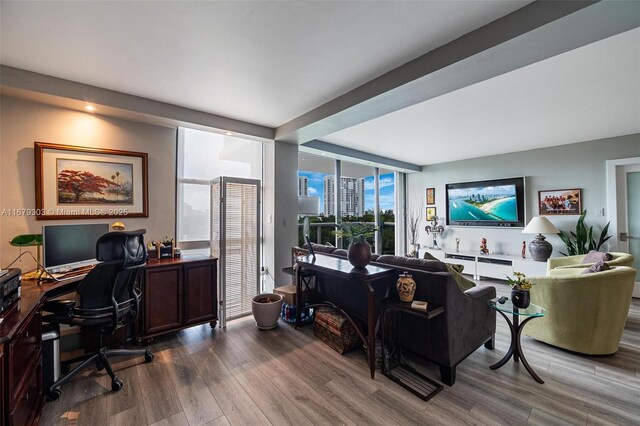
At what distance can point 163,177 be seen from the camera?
3.28 meters

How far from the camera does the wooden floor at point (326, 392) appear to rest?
180cm

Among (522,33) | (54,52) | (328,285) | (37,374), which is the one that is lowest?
(37,374)

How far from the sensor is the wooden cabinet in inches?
51.2

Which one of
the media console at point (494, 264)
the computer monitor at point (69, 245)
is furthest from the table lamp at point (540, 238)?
the computer monitor at point (69, 245)

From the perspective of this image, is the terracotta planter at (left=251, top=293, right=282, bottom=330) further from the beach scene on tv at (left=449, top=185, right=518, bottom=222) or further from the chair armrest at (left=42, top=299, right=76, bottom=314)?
the beach scene on tv at (left=449, top=185, right=518, bottom=222)

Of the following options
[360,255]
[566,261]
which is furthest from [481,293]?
[566,261]

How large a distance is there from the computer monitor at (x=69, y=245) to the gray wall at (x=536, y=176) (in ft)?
20.6

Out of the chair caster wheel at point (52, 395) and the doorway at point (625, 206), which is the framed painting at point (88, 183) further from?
the doorway at point (625, 206)

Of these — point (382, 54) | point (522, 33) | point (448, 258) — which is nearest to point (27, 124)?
point (382, 54)

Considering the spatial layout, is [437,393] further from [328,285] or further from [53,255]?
[53,255]

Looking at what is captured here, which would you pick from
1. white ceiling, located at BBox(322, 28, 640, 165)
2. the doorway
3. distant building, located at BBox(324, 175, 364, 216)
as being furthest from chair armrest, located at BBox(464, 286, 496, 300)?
the doorway

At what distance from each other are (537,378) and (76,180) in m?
4.54

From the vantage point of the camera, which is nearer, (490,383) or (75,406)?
(75,406)

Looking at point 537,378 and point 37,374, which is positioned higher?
point 37,374
